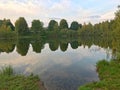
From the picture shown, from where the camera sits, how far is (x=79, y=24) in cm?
18662

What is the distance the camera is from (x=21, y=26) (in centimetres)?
13000

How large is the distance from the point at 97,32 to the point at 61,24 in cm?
2763

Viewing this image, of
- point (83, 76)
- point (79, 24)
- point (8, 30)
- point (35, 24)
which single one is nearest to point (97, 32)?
point (79, 24)

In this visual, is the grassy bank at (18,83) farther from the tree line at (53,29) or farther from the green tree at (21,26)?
the green tree at (21,26)

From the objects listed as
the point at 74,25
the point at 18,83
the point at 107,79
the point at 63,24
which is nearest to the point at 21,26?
the point at 63,24

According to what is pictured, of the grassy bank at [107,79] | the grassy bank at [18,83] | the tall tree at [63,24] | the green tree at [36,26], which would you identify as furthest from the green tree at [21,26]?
the grassy bank at [18,83]

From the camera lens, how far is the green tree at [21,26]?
12938 cm

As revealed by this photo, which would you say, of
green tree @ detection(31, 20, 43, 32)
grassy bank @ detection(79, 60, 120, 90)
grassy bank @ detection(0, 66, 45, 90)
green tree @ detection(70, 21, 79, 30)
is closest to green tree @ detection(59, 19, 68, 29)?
green tree @ detection(31, 20, 43, 32)

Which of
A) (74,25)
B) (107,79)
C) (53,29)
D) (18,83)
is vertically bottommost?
(107,79)

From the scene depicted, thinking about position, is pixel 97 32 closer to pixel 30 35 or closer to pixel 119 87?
pixel 30 35

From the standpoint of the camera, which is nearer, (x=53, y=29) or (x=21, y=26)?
(x=21, y=26)

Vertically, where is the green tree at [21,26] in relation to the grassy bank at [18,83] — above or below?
above

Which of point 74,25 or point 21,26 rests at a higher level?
point 74,25

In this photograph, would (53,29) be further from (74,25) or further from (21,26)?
(74,25)
